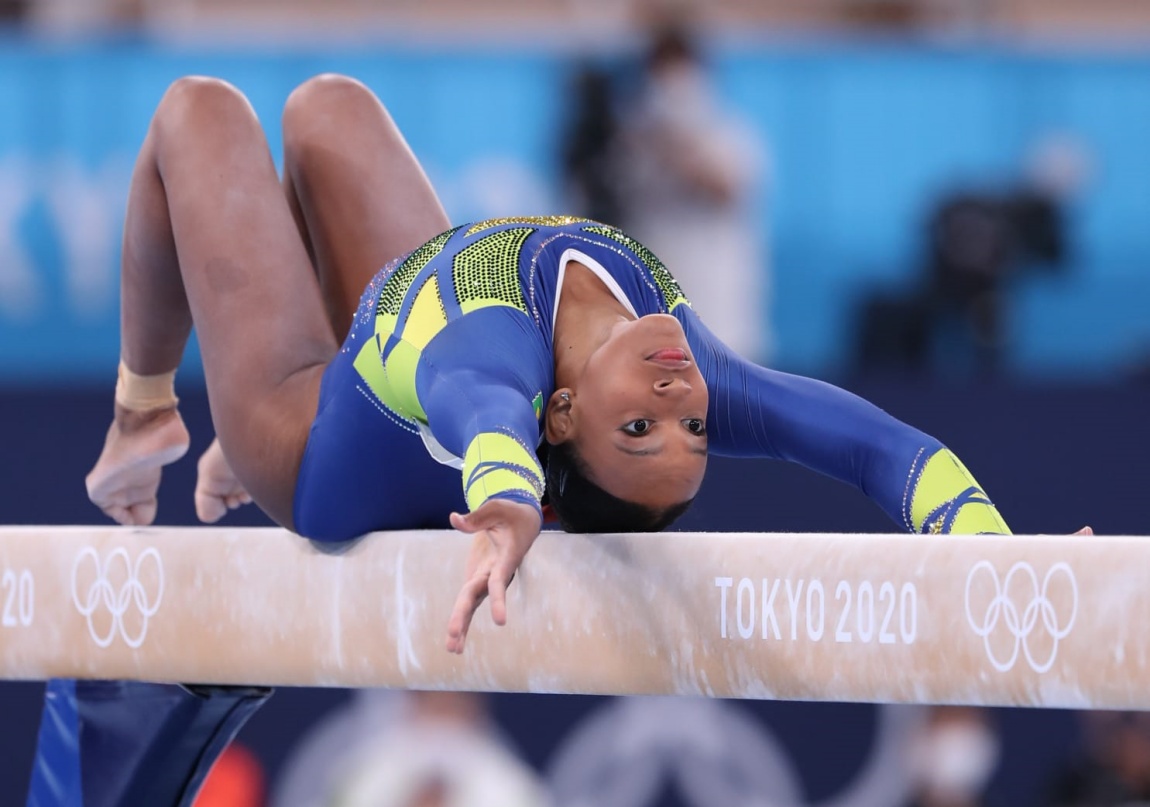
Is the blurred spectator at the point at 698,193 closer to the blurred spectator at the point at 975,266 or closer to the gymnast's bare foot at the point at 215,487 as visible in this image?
the blurred spectator at the point at 975,266

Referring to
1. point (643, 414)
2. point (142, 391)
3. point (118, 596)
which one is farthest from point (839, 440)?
point (142, 391)

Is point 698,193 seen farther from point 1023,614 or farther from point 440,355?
point 1023,614

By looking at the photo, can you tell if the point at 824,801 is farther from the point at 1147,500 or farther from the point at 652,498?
the point at 652,498

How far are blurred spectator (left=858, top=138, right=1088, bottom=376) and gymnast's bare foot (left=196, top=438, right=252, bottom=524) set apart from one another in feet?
8.25

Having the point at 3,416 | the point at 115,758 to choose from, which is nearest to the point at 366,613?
the point at 115,758

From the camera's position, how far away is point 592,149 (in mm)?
5266

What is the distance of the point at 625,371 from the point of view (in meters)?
2.37

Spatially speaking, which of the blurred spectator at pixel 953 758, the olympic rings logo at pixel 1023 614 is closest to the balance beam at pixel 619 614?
the olympic rings logo at pixel 1023 614

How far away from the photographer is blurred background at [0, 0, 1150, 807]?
514cm

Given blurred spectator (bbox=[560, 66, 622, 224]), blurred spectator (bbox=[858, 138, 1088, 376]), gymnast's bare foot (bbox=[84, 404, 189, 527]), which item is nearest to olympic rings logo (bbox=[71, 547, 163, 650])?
gymnast's bare foot (bbox=[84, 404, 189, 527])

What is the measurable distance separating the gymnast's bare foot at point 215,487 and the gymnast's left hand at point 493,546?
5.03 ft

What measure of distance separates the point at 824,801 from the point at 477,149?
2.36 m

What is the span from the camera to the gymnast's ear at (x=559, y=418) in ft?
8.06

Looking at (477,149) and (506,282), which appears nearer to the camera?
(506,282)
